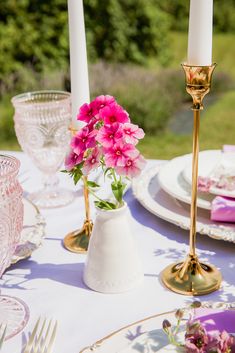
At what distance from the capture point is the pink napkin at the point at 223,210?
1.10 m

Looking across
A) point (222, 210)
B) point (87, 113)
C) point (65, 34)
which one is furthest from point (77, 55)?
point (65, 34)

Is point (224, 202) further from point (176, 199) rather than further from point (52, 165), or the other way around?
point (52, 165)

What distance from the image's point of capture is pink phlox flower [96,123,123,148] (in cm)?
87

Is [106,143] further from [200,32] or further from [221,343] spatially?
[221,343]

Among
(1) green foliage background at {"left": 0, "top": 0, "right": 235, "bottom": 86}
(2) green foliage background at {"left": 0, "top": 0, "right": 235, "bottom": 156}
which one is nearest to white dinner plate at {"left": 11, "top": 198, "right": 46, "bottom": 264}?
(2) green foliage background at {"left": 0, "top": 0, "right": 235, "bottom": 156}

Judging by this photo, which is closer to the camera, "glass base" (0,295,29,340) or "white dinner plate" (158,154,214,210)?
"glass base" (0,295,29,340)

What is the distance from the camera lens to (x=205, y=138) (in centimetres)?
507

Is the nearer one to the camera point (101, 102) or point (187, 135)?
point (101, 102)

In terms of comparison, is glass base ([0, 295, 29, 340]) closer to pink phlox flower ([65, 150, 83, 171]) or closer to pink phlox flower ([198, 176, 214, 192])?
pink phlox flower ([65, 150, 83, 171])

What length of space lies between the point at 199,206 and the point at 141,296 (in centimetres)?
28

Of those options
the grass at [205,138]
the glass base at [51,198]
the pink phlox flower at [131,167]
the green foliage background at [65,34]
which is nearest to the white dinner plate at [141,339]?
the pink phlox flower at [131,167]

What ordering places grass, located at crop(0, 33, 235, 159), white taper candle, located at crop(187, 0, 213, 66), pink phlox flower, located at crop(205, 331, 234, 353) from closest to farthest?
1. pink phlox flower, located at crop(205, 331, 234, 353)
2. white taper candle, located at crop(187, 0, 213, 66)
3. grass, located at crop(0, 33, 235, 159)

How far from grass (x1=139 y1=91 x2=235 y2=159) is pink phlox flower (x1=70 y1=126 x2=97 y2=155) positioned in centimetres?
374

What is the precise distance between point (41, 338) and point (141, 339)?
0.16 m
